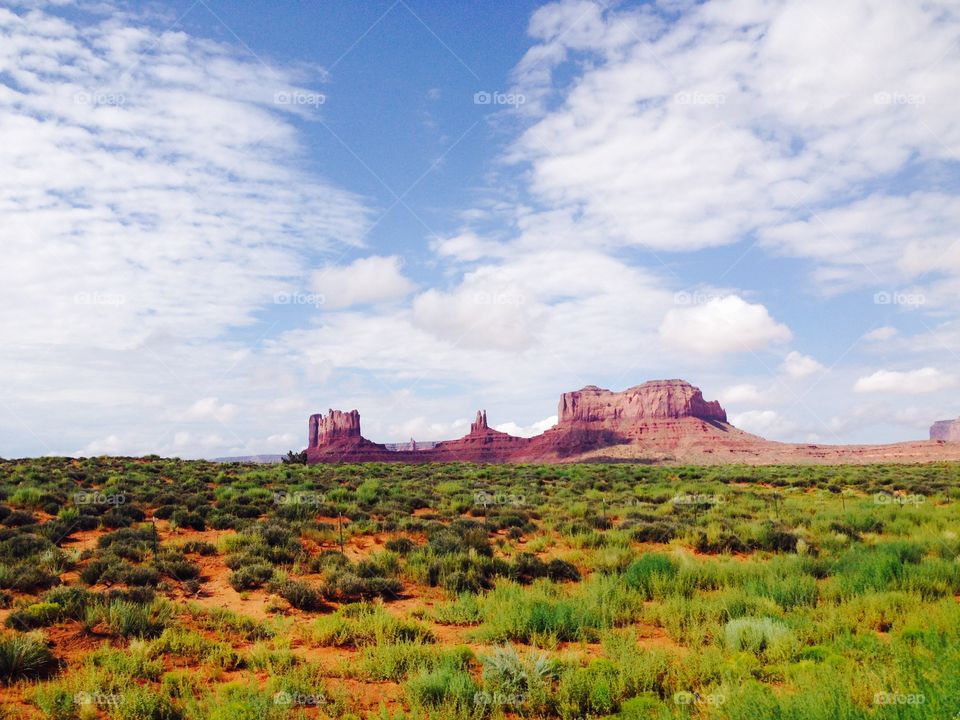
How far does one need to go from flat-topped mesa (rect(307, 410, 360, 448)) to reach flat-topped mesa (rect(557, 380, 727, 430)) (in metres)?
61.8

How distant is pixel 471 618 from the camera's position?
27.4 feet

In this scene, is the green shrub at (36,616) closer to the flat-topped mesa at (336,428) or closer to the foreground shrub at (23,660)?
the foreground shrub at (23,660)

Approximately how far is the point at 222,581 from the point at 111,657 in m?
4.27

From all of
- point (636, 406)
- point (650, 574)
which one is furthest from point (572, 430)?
point (650, 574)

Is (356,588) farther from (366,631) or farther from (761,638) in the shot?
(761,638)

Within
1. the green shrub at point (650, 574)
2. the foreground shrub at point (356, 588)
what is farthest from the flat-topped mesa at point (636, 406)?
the foreground shrub at point (356, 588)

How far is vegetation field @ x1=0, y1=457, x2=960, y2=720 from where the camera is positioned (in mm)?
5406

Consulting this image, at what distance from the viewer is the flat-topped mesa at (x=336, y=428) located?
522ft

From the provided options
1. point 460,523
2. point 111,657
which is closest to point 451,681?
point 111,657

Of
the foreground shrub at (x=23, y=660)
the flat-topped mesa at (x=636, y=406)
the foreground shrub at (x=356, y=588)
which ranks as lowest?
the foreground shrub at (x=356, y=588)

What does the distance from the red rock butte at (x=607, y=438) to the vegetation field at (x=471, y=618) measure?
105m

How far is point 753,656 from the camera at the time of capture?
6164 mm

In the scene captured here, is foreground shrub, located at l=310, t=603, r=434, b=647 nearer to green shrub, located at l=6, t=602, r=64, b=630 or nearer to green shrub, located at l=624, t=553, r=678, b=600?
green shrub, located at l=6, t=602, r=64, b=630

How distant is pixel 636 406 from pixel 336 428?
296 ft
